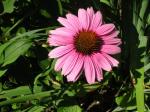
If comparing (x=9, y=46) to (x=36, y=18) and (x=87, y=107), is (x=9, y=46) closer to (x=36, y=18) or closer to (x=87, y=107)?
(x=36, y=18)

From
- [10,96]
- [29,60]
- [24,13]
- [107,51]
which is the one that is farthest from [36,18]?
[107,51]

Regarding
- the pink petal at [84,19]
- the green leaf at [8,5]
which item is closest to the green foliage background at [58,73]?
the green leaf at [8,5]

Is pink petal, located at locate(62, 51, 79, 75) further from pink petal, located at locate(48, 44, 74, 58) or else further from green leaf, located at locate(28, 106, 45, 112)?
green leaf, located at locate(28, 106, 45, 112)

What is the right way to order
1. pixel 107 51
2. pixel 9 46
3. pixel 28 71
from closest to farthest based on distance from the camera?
pixel 107 51 < pixel 9 46 < pixel 28 71

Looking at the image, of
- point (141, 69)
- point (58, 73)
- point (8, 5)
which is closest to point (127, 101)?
point (141, 69)

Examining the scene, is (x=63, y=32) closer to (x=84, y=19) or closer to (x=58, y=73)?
(x=84, y=19)
